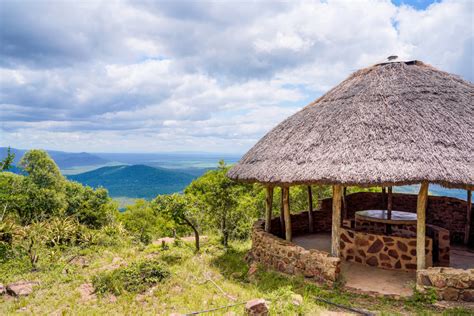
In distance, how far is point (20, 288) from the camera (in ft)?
26.3

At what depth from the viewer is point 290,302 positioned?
6.07 meters

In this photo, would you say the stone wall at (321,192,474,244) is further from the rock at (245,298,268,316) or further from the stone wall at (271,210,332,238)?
the rock at (245,298,268,316)

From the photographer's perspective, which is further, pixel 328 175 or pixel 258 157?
pixel 258 157

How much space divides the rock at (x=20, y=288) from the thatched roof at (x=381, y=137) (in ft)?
18.7

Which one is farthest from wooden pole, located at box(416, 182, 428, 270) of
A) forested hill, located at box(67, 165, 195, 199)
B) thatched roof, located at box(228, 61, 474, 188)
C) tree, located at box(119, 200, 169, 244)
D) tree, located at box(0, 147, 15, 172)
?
forested hill, located at box(67, 165, 195, 199)

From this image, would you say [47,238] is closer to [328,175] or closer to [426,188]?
[328,175]

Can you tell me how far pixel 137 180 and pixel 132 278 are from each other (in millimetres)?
136290

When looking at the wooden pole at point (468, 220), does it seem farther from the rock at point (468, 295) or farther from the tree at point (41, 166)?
the tree at point (41, 166)

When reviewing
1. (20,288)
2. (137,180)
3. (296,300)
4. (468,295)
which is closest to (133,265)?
(20,288)

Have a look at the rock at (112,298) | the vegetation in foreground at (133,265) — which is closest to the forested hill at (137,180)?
the vegetation in foreground at (133,265)

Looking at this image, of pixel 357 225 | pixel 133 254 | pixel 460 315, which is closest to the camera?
pixel 460 315

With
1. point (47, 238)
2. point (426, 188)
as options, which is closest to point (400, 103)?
point (426, 188)

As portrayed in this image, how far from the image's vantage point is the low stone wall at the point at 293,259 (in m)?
7.39

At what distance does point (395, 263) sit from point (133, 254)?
784 cm
